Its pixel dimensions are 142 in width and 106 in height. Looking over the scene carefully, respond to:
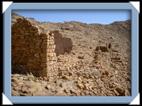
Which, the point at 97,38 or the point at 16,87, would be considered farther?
the point at 97,38

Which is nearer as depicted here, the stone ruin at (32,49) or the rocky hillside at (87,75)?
the rocky hillside at (87,75)

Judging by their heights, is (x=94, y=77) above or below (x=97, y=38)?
below

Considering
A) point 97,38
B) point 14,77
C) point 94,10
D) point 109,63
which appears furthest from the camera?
point 97,38

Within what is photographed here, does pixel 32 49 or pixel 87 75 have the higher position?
pixel 32 49

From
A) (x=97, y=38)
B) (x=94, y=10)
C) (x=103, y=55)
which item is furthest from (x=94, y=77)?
(x=97, y=38)

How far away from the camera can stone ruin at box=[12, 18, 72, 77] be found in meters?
8.20

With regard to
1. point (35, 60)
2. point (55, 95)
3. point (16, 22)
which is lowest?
point (55, 95)

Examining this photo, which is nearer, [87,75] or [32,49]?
[32,49]

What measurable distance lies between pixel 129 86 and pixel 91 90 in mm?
800

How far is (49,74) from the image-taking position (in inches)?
323

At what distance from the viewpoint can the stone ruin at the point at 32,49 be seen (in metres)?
8.20

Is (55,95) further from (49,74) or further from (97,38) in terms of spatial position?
(97,38)

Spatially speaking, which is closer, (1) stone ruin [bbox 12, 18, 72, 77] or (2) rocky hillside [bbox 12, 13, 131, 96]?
(2) rocky hillside [bbox 12, 13, 131, 96]

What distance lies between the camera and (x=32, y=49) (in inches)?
334
